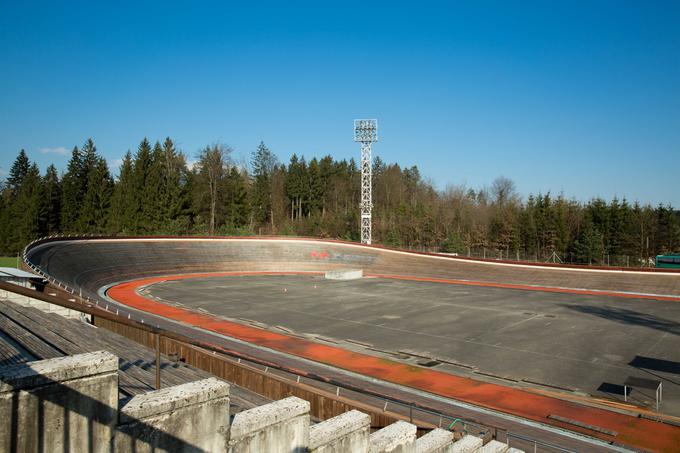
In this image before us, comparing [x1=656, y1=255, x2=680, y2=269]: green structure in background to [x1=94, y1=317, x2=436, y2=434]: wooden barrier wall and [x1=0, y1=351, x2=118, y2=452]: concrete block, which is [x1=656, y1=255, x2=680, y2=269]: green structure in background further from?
[x1=0, y1=351, x2=118, y2=452]: concrete block

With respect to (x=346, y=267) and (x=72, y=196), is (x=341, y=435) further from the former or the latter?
(x=72, y=196)

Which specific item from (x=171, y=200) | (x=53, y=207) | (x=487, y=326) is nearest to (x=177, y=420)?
(x=487, y=326)

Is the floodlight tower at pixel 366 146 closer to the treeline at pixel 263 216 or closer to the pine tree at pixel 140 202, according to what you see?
the treeline at pixel 263 216

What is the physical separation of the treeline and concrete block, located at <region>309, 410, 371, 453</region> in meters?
59.7

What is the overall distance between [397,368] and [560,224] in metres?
56.6

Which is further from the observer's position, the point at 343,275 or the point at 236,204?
the point at 236,204

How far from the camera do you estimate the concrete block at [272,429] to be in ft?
13.6

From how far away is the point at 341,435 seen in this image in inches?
190

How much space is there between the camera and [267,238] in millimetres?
57844

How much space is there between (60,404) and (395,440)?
378 centimetres

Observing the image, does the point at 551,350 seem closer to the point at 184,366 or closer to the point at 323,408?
the point at 323,408

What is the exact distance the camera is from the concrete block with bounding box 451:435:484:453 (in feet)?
23.1

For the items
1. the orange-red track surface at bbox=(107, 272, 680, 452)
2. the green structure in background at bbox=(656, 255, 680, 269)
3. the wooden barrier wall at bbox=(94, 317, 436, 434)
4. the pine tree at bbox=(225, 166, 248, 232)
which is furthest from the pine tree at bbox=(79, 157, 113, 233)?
the green structure in background at bbox=(656, 255, 680, 269)

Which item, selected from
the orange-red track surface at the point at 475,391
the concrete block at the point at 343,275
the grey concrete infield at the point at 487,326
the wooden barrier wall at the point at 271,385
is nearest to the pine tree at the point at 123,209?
the grey concrete infield at the point at 487,326
